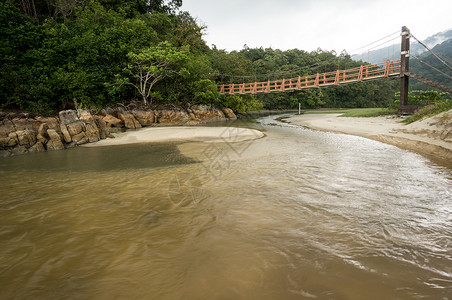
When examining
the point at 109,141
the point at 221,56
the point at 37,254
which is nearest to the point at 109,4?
the point at 221,56

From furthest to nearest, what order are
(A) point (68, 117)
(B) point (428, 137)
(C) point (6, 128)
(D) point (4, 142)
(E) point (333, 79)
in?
1. (E) point (333, 79)
2. (A) point (68, 117)
3. (C) point (6, 128)
4. (D) point (4, 142)
5. (B) point (428, 137)

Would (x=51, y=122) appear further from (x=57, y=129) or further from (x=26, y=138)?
(x=26, y=138)

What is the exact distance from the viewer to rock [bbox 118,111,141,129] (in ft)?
Result: 46.0

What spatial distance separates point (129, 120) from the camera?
46.4 feet

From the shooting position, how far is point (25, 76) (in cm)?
1181

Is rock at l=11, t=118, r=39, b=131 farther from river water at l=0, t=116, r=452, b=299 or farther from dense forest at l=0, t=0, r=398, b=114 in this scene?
river water at l=0, t=116, r=452, b=299

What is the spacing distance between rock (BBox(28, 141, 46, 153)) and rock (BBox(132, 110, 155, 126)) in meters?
6.67

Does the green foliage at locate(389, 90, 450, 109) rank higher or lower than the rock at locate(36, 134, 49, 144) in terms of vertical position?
higher

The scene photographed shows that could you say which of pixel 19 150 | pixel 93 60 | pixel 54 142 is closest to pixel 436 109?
pixel 54 142

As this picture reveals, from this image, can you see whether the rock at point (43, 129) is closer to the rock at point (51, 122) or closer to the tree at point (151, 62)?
the rock at point (51, 122)

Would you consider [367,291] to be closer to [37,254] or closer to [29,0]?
[37,254]

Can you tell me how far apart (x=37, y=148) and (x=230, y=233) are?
372 inches

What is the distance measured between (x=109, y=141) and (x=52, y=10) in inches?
789

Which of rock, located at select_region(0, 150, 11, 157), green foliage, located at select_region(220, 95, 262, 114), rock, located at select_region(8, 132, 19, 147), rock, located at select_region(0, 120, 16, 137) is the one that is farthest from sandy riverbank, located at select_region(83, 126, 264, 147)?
green foliage, located at select_region(220, 95, 262, 114)
